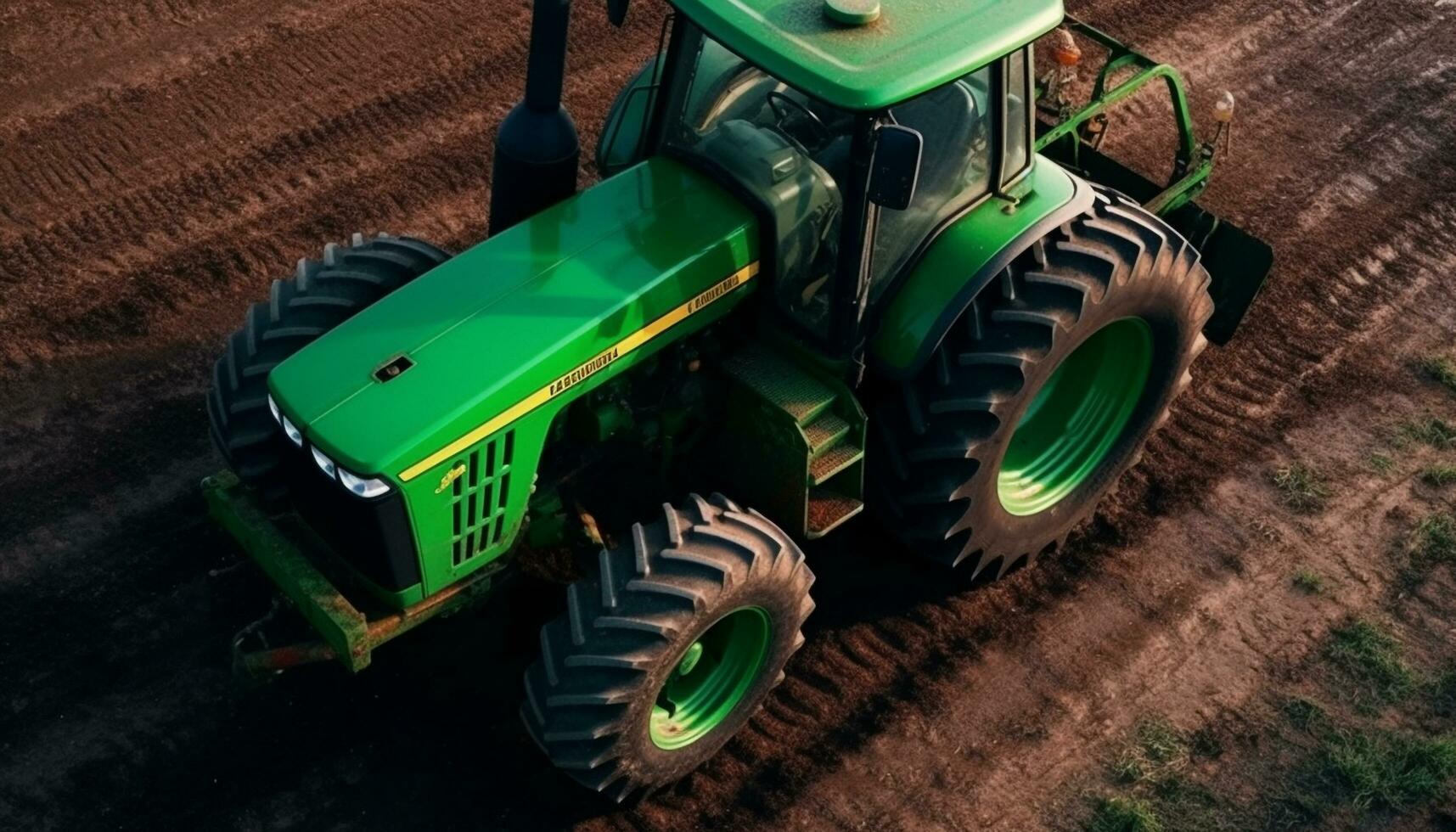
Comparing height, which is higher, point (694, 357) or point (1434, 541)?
point (694, 357)

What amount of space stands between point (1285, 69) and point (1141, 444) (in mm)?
4211

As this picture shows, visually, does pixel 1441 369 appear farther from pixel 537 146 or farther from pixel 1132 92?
pixel 537 146

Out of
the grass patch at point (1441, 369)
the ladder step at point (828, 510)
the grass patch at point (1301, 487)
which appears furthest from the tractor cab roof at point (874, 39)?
the grass patch at point (1441, 369)

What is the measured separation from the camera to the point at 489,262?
5.96 meters

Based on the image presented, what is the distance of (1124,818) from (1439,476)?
2.64 m

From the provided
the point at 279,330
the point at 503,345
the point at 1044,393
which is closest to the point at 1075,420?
the point at 1044,393

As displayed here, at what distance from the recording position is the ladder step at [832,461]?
6195 mm

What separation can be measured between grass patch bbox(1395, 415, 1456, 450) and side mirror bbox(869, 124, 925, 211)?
3784 millimetres

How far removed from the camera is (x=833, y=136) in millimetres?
6238

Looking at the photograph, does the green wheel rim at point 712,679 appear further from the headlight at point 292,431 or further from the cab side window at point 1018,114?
the cab side window at point 1018,114

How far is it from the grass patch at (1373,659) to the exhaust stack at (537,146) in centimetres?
371

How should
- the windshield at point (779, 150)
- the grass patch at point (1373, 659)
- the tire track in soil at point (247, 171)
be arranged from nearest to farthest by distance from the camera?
the windshield at point (779, 150), the grass patch at point (1373, 659), the tire track in soil at point (247, 171)

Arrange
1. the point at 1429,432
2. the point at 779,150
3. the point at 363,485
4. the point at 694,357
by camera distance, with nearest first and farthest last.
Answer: the point at 363,485
the point at 779,150
the point at 694,357
the point at 1429,432

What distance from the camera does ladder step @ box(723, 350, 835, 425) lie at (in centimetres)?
612
